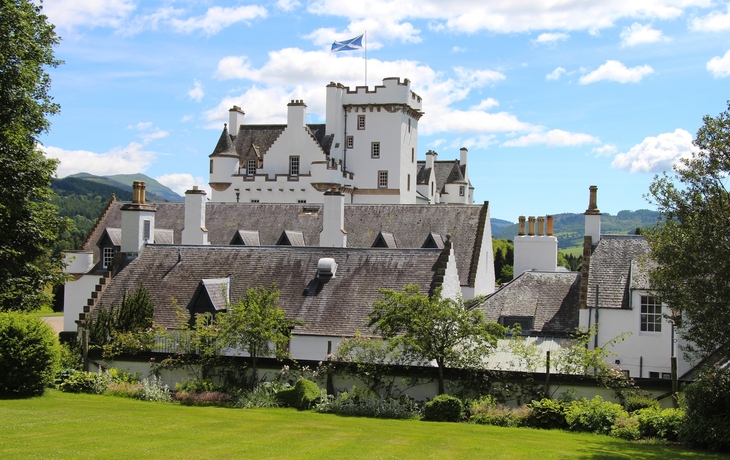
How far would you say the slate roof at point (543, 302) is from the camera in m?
33.2

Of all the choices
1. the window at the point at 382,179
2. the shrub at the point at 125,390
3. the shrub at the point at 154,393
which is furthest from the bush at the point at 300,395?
Result: the window at the point at 382,179

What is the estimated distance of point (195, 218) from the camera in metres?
41.4

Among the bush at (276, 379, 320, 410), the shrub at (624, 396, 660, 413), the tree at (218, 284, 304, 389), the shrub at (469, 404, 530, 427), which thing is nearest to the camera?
the shrub at (469, 404, 530, 427)

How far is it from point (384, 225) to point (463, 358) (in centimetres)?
1979

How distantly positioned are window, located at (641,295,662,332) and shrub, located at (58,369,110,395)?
20771 millimetres

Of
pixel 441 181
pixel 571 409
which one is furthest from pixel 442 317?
pixel 441 181

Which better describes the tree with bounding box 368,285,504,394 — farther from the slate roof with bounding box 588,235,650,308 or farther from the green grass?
the slate roof with bounding box 588,235,650,308

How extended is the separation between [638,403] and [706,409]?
293cm

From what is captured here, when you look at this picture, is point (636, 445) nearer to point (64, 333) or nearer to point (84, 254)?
point (64, 333)

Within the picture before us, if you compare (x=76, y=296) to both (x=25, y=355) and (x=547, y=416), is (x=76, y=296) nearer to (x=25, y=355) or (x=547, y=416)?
(x=25, y=355)

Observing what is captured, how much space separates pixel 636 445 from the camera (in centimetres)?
1822

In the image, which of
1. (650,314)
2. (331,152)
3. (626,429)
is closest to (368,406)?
(626,429)

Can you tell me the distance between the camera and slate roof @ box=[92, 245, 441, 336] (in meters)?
27.7

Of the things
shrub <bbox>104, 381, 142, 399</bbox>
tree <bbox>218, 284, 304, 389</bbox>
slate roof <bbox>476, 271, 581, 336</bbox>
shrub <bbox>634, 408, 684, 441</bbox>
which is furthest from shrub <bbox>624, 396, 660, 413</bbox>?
shrub <bbox>104, 381, 142, 399</bbox>
